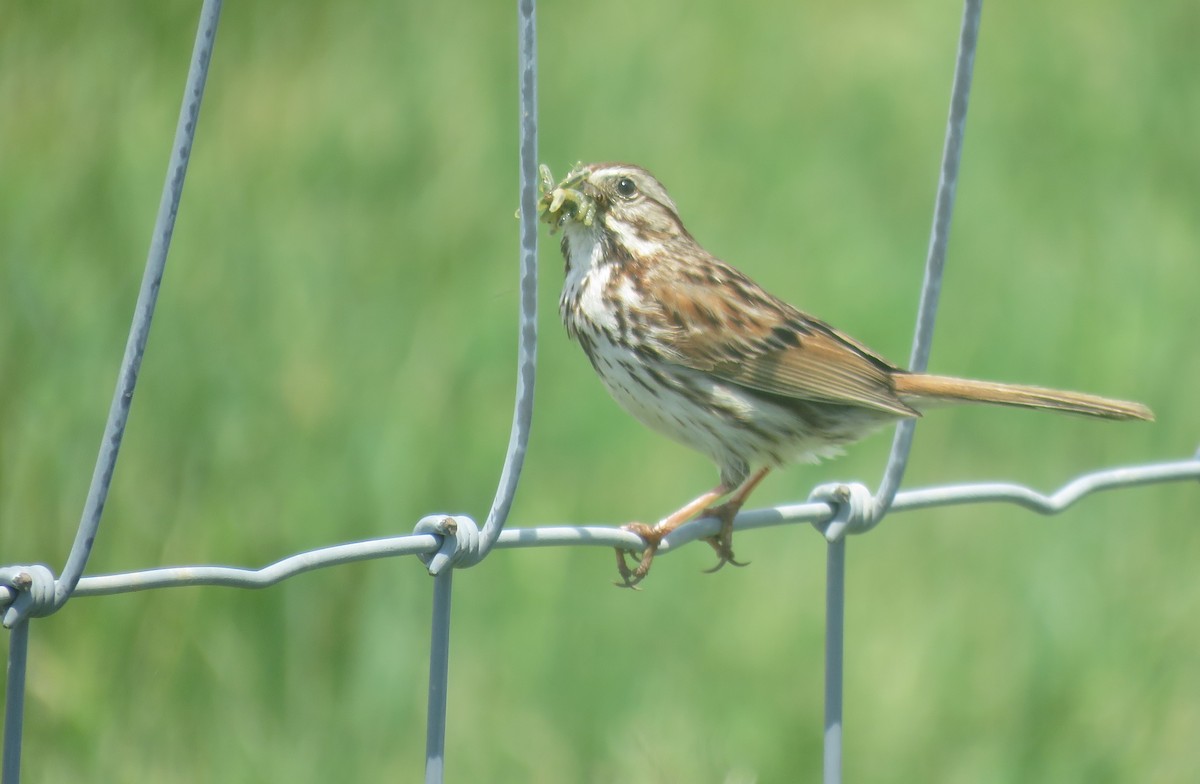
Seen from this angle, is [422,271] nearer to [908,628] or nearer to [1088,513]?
[908,628]

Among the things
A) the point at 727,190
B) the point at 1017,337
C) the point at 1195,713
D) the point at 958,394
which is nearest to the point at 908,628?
the point at 1195,713

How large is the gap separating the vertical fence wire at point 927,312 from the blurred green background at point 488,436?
1.78ft

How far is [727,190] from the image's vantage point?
19.9 ft

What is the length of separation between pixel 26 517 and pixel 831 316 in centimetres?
315

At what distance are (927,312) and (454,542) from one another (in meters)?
0.80

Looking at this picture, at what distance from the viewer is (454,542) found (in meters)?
2.00

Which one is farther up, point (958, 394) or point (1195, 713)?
point (958, 394)

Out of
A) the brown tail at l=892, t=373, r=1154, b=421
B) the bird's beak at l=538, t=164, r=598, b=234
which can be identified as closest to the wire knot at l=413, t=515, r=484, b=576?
the bird's beak at l=538, t=164, r=598, b=234

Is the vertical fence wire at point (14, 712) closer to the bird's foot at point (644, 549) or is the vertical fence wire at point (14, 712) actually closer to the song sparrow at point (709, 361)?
the bird's foot at point (644, 549)

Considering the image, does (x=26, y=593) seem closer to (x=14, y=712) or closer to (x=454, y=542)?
(x=14, y=712)

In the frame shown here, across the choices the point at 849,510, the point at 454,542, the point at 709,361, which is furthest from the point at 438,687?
the point at 709,361

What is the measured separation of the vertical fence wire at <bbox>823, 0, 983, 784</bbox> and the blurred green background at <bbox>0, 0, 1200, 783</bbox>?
1.78 ft

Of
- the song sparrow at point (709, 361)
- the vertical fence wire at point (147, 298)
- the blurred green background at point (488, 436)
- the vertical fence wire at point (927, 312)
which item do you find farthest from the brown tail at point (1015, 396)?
the vertical fence wire at point (147, 298)

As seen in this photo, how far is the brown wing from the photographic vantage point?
131 inches
